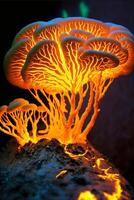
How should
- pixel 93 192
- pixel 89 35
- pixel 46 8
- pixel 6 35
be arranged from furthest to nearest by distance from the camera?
pixel 46 8
pixel 6 35
pixel 89 35
pixel 93 192

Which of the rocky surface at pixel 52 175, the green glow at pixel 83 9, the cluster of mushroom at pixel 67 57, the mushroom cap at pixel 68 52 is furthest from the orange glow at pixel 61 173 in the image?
the green glow at pixel 83 9

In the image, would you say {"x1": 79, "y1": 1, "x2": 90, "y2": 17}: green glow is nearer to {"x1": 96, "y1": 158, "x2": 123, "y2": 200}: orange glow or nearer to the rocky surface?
the rocky surface

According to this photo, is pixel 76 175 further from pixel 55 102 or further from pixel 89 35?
pixel 89 35

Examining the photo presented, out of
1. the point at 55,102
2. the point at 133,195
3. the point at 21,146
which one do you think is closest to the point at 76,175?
the point at 133,195

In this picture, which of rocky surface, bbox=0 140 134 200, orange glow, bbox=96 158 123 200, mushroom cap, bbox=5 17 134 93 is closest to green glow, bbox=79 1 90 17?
mushroom cap, bbox=5 17 134 93

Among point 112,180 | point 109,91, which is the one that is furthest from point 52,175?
point 109,91

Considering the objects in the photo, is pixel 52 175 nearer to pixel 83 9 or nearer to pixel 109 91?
pixel 109 91

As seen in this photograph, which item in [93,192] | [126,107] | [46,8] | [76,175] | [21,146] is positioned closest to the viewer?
[93,192]

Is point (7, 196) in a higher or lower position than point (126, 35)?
lower
